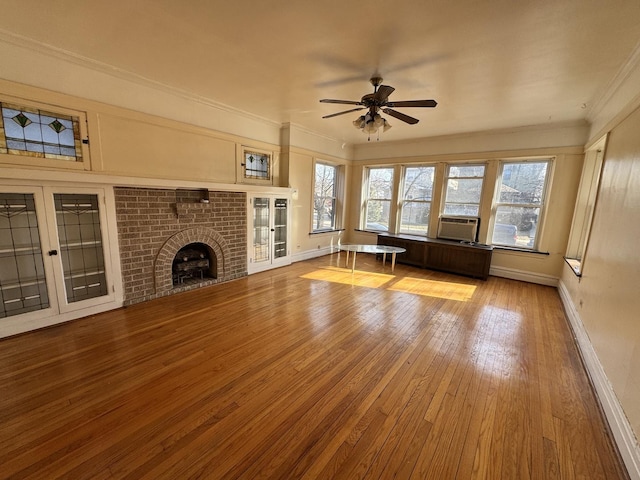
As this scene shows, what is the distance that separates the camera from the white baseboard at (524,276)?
187 inches

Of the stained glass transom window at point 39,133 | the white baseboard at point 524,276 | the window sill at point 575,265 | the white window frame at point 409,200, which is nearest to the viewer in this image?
the stained glass transom window at point 39,133


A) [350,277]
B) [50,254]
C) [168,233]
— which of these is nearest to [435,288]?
[350,277]

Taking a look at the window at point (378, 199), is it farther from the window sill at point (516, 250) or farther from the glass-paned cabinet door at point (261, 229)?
the glass-paned cabinet door at point (261, 229)

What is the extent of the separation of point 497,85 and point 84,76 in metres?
4.72

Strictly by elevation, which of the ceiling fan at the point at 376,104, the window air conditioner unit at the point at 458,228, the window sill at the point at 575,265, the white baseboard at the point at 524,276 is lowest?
the white baseboard at the point at 524,276

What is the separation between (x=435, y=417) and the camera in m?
1.83

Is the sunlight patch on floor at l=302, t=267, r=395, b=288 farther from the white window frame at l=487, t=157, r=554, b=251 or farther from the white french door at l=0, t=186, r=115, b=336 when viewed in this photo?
the white french door at l=0, t=186, r=115, b=336

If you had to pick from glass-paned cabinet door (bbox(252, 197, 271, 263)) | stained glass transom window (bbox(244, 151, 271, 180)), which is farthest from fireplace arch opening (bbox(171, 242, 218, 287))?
stained glass transom window (bbox(244, 151, 271, 180))

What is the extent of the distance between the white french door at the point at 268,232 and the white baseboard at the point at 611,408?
14.7 feet

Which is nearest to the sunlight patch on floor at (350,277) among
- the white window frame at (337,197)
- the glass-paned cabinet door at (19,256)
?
the white window frame at (337,197)

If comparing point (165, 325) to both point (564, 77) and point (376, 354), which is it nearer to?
point (376, 354)

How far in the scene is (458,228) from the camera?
5492 mm

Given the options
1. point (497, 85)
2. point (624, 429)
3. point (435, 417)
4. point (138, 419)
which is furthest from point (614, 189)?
point (138, 419)

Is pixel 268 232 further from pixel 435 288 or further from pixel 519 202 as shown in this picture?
pixel 519 202
